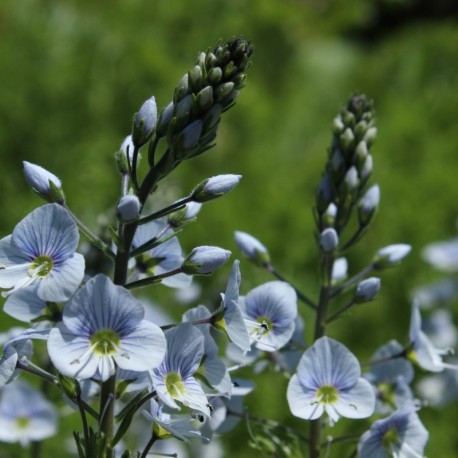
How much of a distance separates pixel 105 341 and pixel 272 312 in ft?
1.27

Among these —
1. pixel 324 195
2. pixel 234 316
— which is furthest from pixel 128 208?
pixel 324 195

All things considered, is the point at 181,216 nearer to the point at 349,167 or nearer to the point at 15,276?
the point at 15,276

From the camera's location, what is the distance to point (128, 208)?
1312mm

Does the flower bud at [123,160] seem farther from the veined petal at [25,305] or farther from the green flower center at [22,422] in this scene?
the green flower center at [22,422]

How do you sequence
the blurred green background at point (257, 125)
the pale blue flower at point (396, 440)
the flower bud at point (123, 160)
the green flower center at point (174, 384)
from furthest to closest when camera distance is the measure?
the blurred green background at point (257, 125), the pale blue flower at point (396, 440), the flower bud at point (123, 160), the green flower center at point (174, 384)

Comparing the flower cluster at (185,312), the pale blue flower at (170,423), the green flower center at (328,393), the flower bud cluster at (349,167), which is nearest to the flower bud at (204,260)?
the flower cluster at (185,312)

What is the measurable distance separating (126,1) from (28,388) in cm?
436

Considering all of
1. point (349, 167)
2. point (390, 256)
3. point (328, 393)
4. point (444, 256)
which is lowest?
point (328, 393)

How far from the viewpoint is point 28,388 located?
89.1 inches

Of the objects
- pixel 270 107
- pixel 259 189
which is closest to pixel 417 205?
pixel 259 189

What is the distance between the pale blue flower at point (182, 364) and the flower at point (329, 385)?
21 centimetres

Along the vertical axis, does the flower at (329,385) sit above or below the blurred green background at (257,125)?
below

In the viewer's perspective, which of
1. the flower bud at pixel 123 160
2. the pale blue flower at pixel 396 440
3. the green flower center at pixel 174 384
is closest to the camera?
the green flower center at pixel 174 384

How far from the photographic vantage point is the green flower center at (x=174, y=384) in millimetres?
1370
